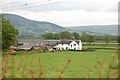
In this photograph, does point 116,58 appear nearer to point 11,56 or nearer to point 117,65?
point 117,65

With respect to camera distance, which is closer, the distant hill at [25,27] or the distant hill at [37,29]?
the distant hill at [37,29]

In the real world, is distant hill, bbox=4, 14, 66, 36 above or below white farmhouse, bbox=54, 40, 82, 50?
above

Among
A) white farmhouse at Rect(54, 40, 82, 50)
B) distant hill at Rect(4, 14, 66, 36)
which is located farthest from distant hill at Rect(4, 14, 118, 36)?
white farmhouse at Rect(54, 40, 82, 50)

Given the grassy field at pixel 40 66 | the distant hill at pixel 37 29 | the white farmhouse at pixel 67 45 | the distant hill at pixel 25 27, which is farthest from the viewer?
the white farmhouse at pixel 67 45

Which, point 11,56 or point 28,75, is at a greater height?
point 11,56

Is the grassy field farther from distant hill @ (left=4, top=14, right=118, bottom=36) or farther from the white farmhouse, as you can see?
the white farmhouse

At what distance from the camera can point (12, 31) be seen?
1661 cm

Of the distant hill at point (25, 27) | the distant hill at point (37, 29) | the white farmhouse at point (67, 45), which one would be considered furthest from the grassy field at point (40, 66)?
the white farmhouse at point (67, 45)

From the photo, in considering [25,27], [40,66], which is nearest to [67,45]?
[25,27]

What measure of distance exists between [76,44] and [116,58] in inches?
656

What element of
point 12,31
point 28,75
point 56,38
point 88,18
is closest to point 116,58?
point 28,75

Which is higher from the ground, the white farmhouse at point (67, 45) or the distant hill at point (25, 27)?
the distant hill at point (25, 27)

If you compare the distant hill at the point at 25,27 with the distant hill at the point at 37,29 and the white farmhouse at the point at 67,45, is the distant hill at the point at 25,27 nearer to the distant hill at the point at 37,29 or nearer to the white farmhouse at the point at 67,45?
the distant hill at the point at 37,29

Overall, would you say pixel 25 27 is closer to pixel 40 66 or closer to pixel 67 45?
pixel 67 45
